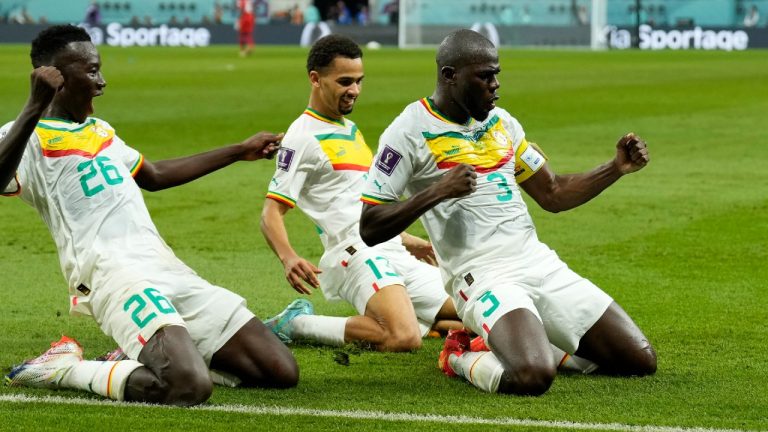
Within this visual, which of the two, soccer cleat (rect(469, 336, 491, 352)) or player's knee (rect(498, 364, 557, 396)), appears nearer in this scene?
player's knee (rect(498, 364, 557, 396))

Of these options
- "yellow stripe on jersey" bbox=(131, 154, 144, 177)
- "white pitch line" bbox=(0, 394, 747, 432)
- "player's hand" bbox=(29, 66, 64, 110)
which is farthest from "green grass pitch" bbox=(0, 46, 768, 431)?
"player's hand" bbox=(29, 66, 64, 110)

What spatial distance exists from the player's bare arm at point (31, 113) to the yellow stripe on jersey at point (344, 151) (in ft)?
7.51

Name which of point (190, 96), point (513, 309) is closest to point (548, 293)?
point (513, 309)

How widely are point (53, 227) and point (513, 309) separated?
2346mm

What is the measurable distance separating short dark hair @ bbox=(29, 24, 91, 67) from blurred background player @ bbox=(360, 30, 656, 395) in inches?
64.2

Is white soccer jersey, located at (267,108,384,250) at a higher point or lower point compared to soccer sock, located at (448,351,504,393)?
higher

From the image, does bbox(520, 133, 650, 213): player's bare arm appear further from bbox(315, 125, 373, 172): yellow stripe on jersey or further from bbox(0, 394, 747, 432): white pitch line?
bbox(0, 394, 747, 432): white pitch line

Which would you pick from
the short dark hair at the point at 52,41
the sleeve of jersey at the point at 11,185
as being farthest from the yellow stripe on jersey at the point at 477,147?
the sleeve of jersey at the point at 11,185

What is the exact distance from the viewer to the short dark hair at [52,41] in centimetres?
687

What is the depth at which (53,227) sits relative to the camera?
6992mm

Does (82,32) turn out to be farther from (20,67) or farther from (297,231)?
(20,67)

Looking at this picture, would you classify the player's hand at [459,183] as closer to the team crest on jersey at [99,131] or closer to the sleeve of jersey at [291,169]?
the sleeve of jersey at [291,169]

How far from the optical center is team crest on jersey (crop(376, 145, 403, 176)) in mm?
7000

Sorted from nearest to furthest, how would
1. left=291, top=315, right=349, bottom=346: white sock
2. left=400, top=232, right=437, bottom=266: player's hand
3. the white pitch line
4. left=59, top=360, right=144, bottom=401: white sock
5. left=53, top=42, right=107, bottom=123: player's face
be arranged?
1. the white pitch line
2. left=59, top=360, right=144, bottom=401: white sock
3. left=53, top=42, right=107, bottom=123: player's face
4. left=291, top=315, right=349, bottom=346: white sock
5. left=400, top=232, right=437, bottom=266: player's hand
